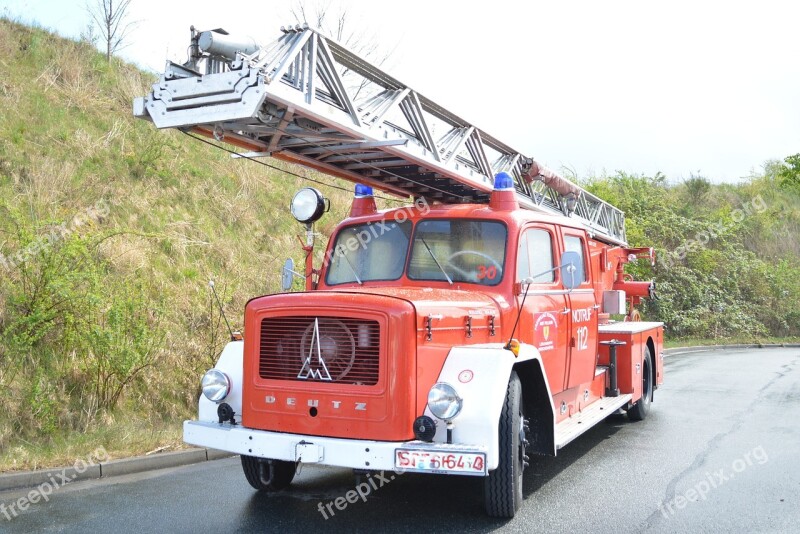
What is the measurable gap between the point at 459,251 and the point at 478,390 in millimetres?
1747

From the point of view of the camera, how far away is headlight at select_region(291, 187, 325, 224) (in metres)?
6.66

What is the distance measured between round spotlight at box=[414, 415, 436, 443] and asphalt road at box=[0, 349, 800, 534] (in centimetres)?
75

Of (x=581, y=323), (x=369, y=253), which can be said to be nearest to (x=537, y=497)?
(x=581, y=323)

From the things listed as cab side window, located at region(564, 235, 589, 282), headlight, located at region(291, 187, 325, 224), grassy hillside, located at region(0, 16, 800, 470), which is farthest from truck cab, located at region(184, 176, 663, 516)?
grassy hillside, located at region(0, 16, 800, 470)

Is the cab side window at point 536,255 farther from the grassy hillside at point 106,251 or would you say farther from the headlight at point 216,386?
the grassy hillside at point 106,251

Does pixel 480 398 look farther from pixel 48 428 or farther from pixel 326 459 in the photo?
pixel 48 428

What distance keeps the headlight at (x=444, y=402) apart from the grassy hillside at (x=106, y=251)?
12.2ft

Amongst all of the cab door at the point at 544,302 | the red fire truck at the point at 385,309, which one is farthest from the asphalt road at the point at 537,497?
the cab door at the point at 544,302

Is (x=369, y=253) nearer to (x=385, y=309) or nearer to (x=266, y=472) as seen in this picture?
(x=385, y=309)

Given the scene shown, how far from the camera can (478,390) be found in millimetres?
4848

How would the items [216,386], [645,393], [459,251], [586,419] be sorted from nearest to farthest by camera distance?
[216,386]
[459,251]
[586,419]
[645,393]

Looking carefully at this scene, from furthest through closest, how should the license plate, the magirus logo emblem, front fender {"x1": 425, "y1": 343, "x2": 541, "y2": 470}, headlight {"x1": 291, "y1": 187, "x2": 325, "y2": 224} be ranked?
headlight {"x1": 291, "y1": 187, "x2": 325, "y2": 224}
the magirus logo emblem
front fender {"x1": 425, "y1": 343, "x2": 541, "y2": 470}
the license plate

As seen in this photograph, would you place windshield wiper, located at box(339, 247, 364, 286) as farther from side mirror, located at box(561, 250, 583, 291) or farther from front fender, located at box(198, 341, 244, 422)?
side mirror, located at box(561, 250, 583, 291)

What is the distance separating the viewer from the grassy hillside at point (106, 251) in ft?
25.5
